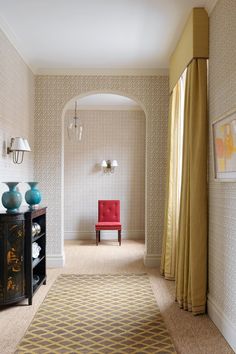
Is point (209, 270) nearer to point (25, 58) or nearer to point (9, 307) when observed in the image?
point (9, 307)

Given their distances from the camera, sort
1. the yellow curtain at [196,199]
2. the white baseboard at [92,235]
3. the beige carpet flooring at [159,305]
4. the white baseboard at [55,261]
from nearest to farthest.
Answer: the beige carpet flooring at [159,305]
the yellow curtain at [196,199]
the white baseboard at [55,261]
the white baseboard at [92,235]

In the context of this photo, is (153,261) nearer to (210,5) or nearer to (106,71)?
(106,71)

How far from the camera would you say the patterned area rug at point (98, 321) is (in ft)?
10.5

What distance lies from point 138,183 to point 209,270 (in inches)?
214

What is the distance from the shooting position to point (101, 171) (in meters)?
9.33

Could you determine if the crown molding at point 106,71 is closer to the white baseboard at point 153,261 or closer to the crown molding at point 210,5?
the crown molding at point 210,5

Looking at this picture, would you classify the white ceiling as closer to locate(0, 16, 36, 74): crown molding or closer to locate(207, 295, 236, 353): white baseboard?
locate(0, 16, 36, 74): crown molding

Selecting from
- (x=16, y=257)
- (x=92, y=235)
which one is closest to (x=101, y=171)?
(x=92, y=235)

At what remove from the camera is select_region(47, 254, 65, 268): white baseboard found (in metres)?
6.25

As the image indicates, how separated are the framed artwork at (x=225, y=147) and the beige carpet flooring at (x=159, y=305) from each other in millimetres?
1416

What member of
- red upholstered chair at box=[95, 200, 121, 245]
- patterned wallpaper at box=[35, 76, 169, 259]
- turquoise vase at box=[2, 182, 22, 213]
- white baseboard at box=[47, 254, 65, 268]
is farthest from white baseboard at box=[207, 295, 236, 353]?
red upholstered chair at box=[95, 200, 121, 245]

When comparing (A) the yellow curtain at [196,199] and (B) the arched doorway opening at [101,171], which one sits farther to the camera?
(B) the arched doorway opening at [101,171]

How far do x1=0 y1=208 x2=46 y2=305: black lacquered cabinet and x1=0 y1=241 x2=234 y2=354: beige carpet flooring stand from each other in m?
0.19

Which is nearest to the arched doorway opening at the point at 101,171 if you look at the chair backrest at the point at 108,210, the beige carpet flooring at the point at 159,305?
the chair backrest at the point at 108,210
